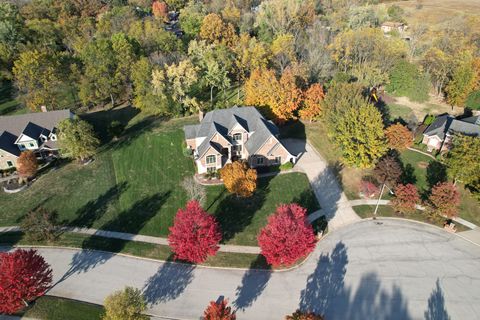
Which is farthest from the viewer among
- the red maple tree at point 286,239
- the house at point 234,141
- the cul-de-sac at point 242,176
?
the house at point 234,141

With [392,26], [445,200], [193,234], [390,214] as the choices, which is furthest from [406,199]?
[392,26]

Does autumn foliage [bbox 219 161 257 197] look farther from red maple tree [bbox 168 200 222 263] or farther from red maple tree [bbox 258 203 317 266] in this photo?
red maple tree [bbox 168 200 222 263]

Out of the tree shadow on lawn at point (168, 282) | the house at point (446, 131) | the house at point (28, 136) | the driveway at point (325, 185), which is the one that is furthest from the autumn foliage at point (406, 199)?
the house at point (28, 136)

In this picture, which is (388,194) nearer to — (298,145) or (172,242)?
(298,145)

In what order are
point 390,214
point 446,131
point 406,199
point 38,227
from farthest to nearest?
point 446,131, point 390,214, point 406,199, point 38,227

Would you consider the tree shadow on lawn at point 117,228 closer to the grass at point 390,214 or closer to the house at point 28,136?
the house at point 28,136

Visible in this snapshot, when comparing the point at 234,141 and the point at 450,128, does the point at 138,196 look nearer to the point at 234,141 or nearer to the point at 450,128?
the point at 234,141
